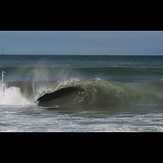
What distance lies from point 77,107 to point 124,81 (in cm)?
268

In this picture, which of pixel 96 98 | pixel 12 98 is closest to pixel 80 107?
pixel 96 98

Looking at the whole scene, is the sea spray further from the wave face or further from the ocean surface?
the wave face

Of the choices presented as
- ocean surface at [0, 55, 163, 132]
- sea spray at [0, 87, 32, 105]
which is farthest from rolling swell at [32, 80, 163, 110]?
sea spray at [0, 87, 32, 105]

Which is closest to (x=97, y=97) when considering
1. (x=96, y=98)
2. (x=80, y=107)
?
(x=96, y=98)

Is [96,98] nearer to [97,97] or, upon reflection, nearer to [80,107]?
[97,97]

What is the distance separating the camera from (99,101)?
5270 millimetres

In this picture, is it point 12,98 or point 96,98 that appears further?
point 96,98

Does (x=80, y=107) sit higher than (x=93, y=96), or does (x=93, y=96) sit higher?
(x=93, y=96)

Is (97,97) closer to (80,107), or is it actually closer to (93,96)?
(93,96)

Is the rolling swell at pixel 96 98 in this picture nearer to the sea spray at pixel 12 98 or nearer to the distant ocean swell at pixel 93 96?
the distant ocean swell at pixel 93 96

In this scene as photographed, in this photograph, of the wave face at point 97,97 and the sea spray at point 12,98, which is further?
the wave face at point 97,97

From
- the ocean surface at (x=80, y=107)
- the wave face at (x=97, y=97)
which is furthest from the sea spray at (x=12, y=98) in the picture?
the wave face at (x=97, y=97)
